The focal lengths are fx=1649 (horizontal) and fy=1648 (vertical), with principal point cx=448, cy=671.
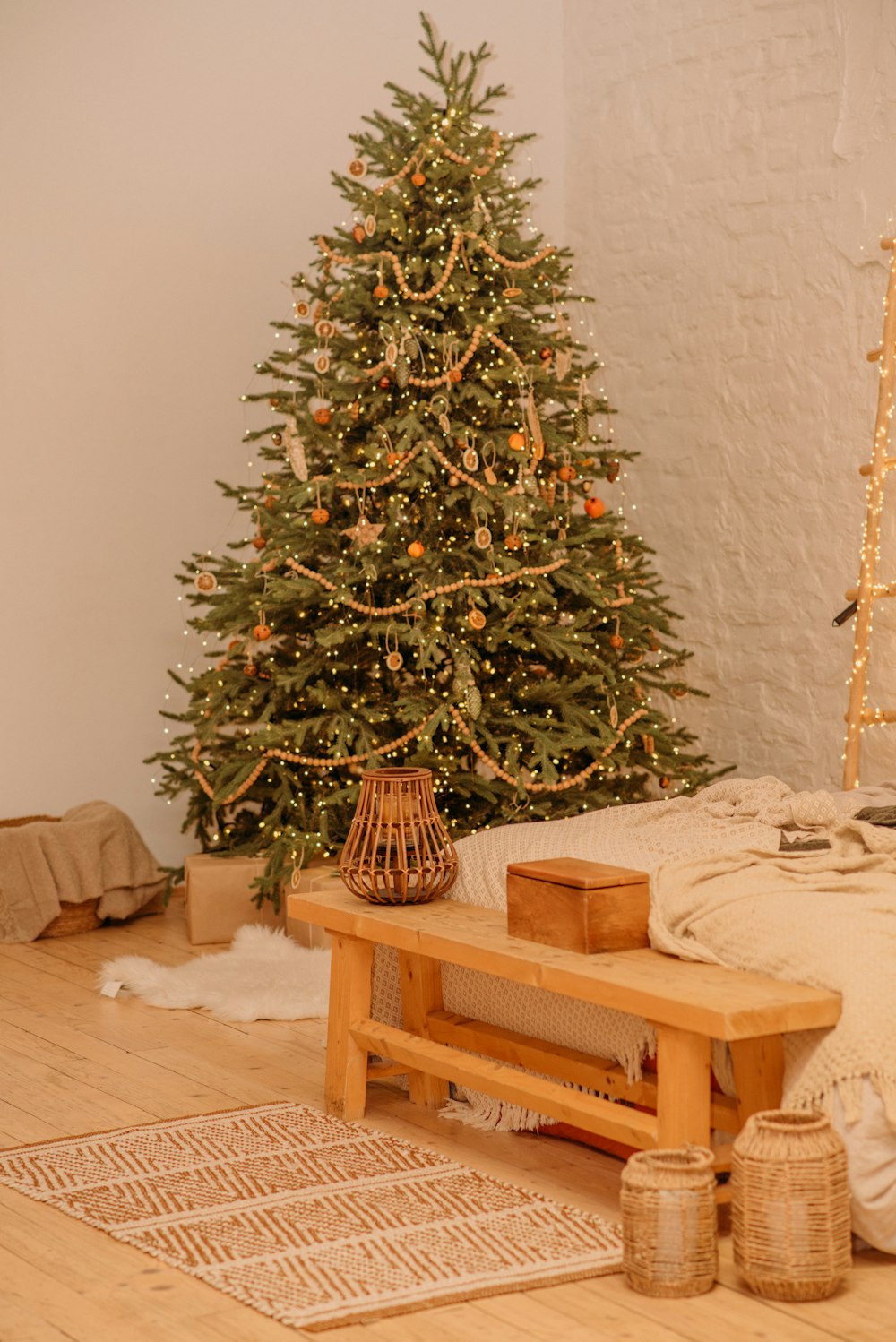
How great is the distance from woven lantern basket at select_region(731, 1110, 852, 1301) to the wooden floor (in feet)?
0.14

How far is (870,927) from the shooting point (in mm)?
2418

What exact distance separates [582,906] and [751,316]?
3265 millimetres

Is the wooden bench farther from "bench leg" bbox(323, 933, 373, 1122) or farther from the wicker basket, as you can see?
the wicker basket

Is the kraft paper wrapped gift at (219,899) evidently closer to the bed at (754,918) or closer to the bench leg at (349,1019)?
the bed at (754,918)

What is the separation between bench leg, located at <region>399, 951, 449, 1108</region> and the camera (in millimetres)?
3146

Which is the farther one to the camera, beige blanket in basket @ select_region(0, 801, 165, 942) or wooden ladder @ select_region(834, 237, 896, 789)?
beige blanket in basket @ select_region(0, 801, 165, 942)

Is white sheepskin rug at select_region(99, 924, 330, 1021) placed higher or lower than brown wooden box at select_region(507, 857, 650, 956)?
lower

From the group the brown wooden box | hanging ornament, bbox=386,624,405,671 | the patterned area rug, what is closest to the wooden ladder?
hanging ornament, bbox=386,624,405,671

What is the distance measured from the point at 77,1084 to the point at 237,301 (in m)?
3.07

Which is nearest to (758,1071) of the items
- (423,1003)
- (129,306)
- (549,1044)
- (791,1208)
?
(791,1208)

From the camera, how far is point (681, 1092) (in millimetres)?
2375

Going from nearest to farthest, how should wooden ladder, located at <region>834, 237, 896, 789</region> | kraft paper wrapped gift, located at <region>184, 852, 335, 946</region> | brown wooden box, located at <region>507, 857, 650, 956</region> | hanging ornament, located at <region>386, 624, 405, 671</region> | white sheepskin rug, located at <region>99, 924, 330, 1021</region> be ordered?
brown wooden box, located at <region>507, 857, 650, 956</region> < white sheepskin rug, located at <region>99, 924, 330, 1021</region> < hanging ornament, located at <region>386, 624, 405, 671</region> < wooden ladder, located at <region>834, 237, 896, 789</region> < kraft paper wrapped gift, located at <region>184, 852, 335, 946</region>

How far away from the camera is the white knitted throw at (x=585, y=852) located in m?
2.88

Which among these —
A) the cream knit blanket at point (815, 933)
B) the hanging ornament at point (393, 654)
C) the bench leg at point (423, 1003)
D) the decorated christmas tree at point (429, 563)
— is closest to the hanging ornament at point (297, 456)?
the decorated christmas tree at point (429, 563)
